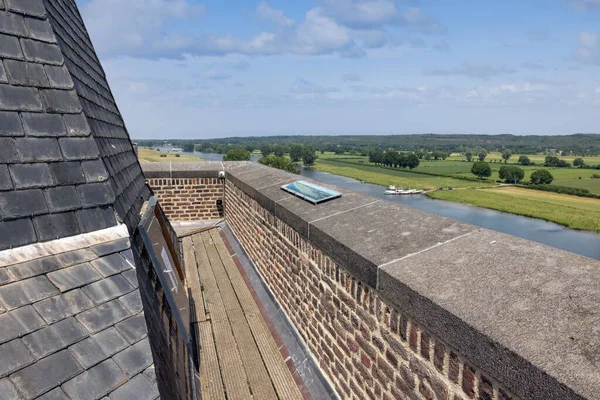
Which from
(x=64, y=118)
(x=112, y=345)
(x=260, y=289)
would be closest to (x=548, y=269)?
(x=112, y=345)

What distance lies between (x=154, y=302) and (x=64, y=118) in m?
1.29

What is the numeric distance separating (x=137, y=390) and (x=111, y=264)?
71 cm

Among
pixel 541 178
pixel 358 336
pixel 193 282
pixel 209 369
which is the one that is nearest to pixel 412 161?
pixel 541 178

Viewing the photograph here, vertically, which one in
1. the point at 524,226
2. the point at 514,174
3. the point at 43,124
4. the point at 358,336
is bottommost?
the point at 524,226

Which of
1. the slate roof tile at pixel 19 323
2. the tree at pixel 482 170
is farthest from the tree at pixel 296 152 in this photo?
the slate roof tile at pixel 19 323

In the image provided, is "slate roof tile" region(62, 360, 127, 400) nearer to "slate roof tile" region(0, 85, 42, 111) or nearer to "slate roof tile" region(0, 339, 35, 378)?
"slate roof tile" region(0, 339, 35, 378)

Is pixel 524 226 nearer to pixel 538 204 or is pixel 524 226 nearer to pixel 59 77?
pixel 538 204

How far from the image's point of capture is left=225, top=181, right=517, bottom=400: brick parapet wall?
164cm

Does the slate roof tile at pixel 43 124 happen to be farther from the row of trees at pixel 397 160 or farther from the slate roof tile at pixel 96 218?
the row of trees at pixel 397 160

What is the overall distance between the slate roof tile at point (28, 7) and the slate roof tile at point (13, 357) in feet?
5.93

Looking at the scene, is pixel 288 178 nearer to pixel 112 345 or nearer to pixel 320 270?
pixel 320 270

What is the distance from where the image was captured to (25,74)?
2002 mm

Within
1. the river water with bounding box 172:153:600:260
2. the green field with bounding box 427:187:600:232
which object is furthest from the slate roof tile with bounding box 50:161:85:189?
the green field with bounding box 427:187:600:232

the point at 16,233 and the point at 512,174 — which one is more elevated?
the point at 16,233
